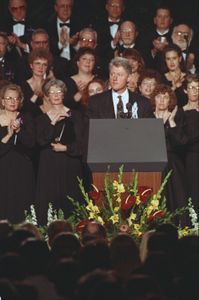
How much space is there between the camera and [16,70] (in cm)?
1134

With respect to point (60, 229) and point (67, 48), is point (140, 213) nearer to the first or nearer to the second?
point (60, 229)

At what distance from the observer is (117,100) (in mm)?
9445

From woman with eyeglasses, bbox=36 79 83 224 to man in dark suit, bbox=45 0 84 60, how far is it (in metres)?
1.72

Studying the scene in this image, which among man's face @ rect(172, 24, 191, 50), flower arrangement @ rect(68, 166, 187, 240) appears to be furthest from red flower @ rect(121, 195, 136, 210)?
man's face @ rect(172, 24, 191, 50)

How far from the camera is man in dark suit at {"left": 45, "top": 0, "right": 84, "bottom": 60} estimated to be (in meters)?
12.1

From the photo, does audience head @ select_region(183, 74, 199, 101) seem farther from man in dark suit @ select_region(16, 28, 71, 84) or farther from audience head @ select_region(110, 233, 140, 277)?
audience head @ select_region(110, 233, 140, 277)

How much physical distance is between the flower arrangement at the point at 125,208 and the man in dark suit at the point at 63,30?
15.3 ft

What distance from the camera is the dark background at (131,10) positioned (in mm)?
12617

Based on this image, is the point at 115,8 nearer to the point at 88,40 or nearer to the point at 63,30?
the point at 63,30

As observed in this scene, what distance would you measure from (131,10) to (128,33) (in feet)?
3.95

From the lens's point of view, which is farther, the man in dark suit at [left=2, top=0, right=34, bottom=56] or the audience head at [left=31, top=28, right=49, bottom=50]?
the man in dark suit at [left=2, top=0, right=34, bottom=56]

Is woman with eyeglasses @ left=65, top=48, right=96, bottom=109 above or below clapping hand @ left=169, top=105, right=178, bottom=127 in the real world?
above

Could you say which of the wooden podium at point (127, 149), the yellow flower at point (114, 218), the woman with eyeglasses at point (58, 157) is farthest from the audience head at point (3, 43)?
the yellow flower at point (114, 218)

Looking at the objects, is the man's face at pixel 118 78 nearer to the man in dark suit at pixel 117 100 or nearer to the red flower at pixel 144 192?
the man in dark suit at pixel 117 100
